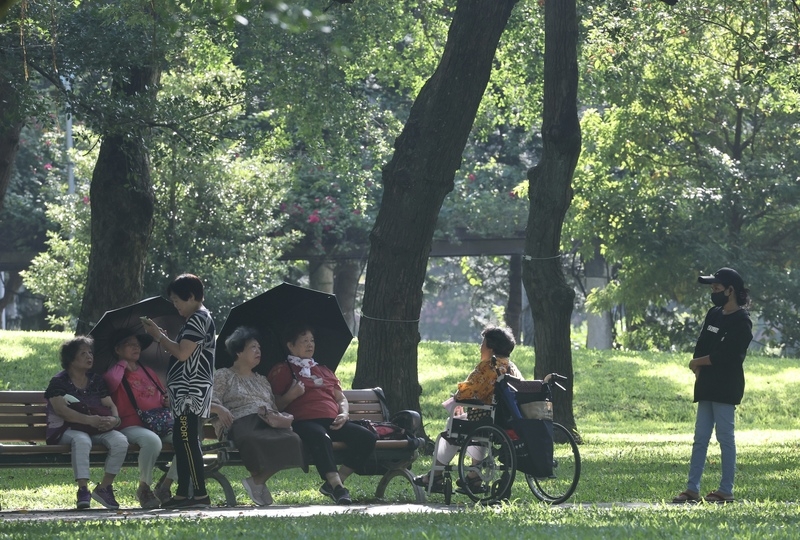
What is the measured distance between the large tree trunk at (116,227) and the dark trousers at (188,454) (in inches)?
313

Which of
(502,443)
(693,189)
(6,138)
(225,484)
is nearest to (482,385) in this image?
→ (502,443)

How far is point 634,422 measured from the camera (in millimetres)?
24625

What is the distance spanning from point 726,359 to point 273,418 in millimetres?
3773

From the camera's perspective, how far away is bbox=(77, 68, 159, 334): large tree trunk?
18344 mm

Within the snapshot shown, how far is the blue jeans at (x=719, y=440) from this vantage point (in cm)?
1180

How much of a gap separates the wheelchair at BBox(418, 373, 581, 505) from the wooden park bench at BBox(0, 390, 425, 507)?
0.36 meters

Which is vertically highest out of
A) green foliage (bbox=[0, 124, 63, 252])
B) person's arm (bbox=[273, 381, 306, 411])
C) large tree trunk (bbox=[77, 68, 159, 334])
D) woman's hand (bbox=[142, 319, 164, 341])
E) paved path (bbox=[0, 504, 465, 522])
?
green foliage (bbox=[0, 124, 63, 252])

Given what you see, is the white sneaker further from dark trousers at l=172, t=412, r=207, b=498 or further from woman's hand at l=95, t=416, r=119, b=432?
woman's hand at l=95, t=416, r=119, b=432

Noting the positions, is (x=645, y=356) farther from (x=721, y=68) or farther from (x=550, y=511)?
(x=550, y=511)

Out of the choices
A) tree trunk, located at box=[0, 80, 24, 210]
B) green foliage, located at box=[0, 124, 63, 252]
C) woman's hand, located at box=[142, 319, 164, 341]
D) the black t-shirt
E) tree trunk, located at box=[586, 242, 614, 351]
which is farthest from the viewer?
tree trunk, located at box=[586, 242, 614, 351]

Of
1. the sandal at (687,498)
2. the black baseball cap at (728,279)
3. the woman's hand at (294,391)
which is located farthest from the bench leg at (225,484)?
the black baseball cap at (728,279)

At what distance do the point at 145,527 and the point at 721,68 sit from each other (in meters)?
26.2

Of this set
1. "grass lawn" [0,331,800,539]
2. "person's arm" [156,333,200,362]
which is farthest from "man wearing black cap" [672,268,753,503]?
"person's arm" [156,333,200,362]

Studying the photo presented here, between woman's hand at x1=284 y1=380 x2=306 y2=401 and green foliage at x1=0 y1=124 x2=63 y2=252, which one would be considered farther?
green foliage at x1=0 y1=124 x2=63 y2=252
